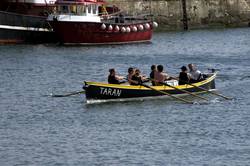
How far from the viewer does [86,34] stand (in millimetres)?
68062

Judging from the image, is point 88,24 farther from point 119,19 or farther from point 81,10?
point 119,19

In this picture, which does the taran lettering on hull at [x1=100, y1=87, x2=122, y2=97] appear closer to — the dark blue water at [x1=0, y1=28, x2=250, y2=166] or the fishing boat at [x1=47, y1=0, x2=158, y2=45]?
the dark blue water at [x1=0, y1=28, x2=250, y2=166]

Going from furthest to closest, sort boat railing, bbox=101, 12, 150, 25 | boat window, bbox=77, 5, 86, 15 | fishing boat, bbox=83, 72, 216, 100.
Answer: boat railing, bbox=101, 12, 150, 25 < boat window, bbox=77, 5, 86, 15 < fishing boat, bbox=83, 72, 216, 100

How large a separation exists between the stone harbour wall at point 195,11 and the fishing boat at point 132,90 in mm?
39542

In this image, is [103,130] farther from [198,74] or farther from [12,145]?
[198,74]

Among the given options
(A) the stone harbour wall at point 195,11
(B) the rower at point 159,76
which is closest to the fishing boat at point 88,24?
(A) the stone harbour wall at point 195,11

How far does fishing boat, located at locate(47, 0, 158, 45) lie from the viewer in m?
67.1

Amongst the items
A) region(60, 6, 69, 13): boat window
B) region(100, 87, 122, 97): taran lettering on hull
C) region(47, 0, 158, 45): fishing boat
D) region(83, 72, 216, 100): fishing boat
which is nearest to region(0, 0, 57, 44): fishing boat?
region(47, 0, 158, 45): fishing boat

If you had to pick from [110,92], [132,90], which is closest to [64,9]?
[132,90]

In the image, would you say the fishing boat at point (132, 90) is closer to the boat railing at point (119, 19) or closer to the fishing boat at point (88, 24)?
the fishing boat at point (88, 24)

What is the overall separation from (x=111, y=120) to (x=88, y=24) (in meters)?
29.3

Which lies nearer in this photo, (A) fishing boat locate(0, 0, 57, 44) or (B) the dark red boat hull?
(B) the dark red boat hull

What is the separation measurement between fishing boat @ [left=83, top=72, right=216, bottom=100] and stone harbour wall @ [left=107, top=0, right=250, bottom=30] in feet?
130

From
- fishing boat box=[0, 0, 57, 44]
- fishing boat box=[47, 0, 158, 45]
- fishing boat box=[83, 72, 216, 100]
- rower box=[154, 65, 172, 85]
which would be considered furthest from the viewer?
fishing boat box=[0, 0, 57, 44]
